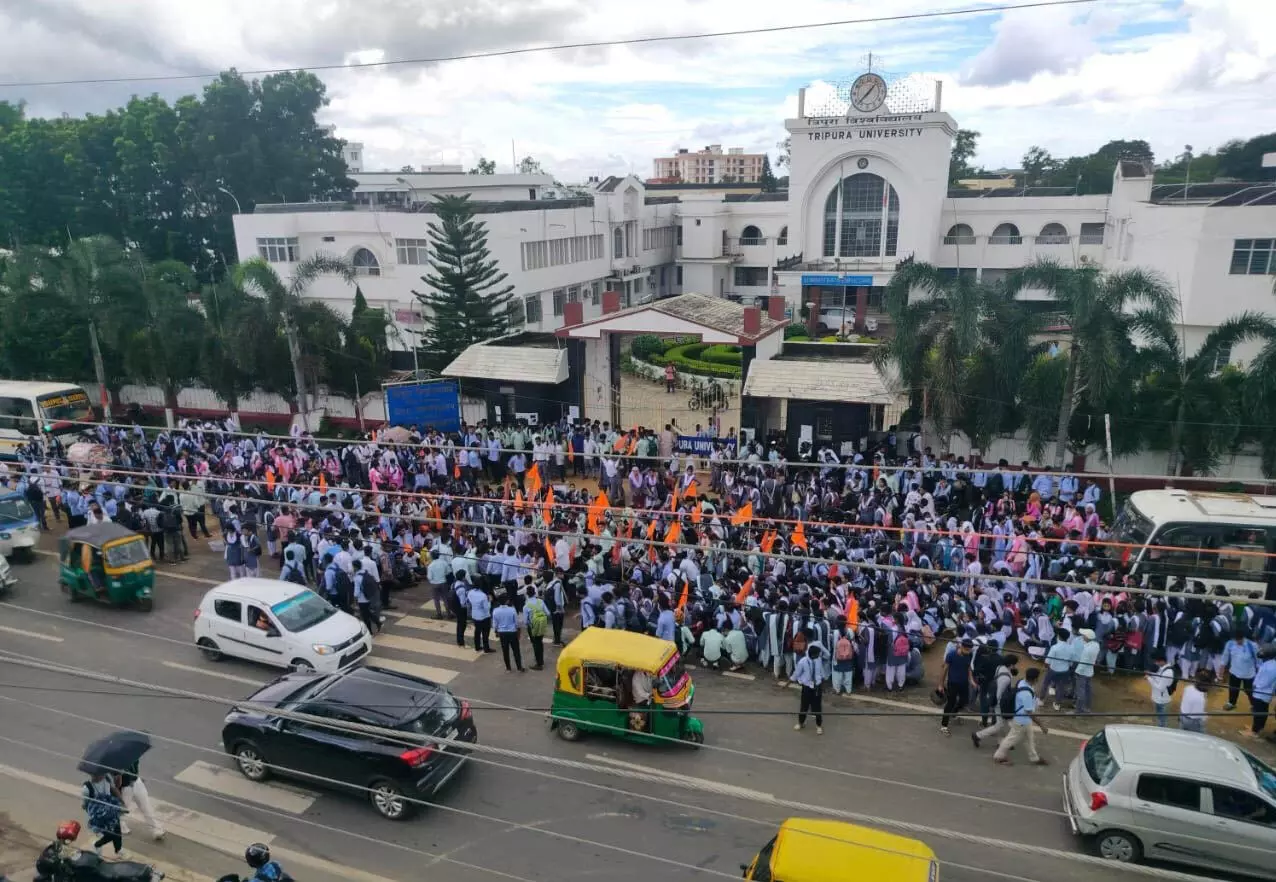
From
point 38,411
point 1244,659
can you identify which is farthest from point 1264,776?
point 38,411

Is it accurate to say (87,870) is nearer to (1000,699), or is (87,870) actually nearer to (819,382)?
(1000,699)

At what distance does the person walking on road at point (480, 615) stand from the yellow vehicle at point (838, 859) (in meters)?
5.74

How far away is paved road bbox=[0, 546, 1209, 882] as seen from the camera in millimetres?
7773

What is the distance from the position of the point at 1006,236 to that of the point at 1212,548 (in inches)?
1172

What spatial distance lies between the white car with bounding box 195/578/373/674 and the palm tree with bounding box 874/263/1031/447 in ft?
37.5

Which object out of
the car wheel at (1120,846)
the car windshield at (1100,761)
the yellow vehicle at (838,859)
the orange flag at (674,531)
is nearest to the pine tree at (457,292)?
the orange flag at (674,531)

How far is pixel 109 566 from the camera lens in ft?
42.9

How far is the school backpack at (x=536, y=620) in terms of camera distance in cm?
1119

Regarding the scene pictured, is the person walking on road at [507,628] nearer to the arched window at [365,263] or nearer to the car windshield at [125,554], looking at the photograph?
the car windshield at [125,554]

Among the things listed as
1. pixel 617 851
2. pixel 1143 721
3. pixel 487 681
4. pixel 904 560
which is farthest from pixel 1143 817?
pixel 487 681

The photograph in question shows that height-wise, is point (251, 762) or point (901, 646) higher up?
point (901, 646)

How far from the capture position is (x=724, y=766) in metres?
9.15

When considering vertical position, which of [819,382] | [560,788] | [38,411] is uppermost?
[819,382]

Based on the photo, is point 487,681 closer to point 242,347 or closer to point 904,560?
point 904,560
